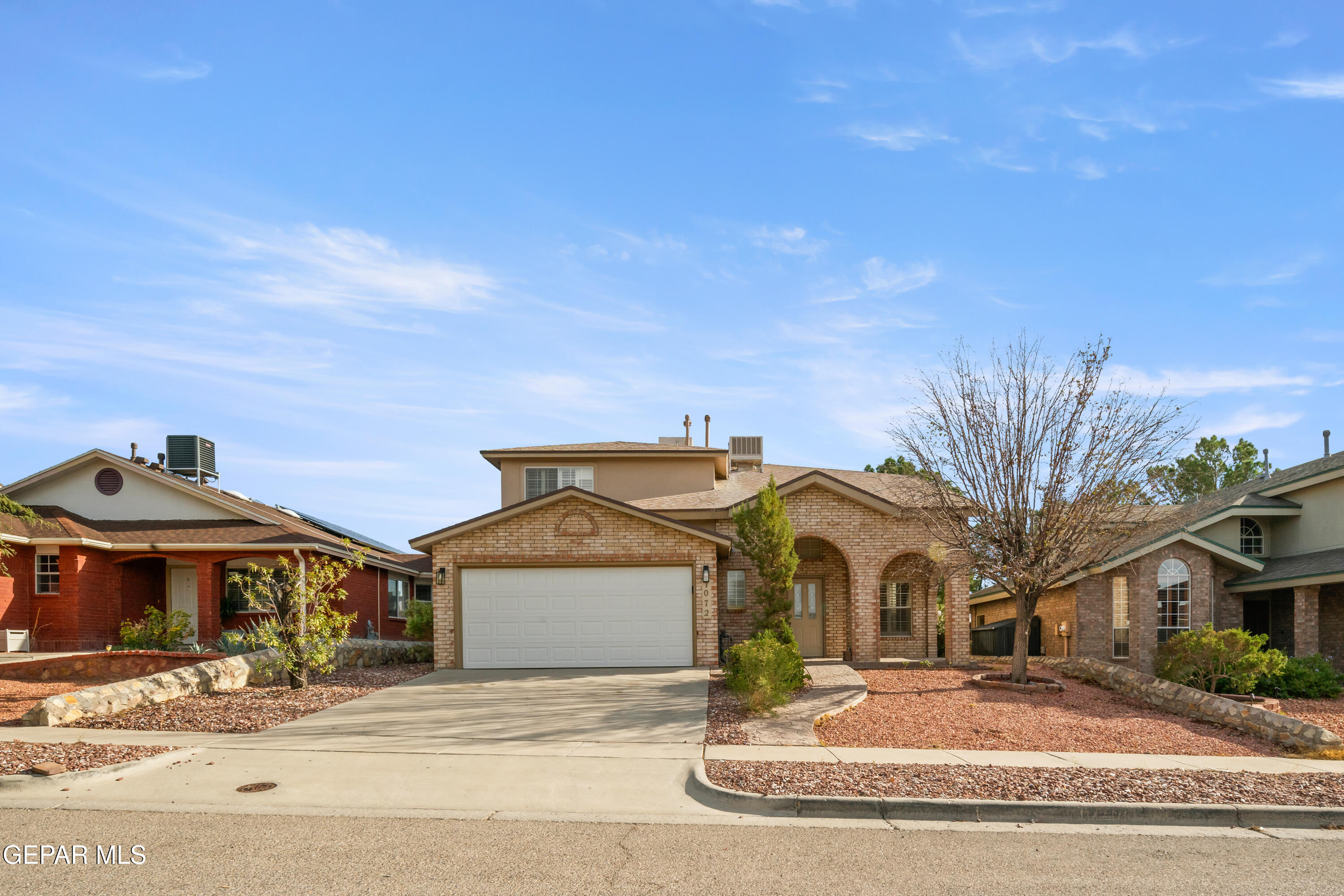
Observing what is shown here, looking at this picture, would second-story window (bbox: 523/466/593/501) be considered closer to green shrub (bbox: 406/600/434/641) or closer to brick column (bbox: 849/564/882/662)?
green shrub (bbox: 406/600/434/641)

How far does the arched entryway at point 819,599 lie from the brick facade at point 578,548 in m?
3.49

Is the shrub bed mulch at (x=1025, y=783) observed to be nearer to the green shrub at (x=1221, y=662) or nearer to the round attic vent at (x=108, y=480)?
the green shrub at (x=1221, y=662)

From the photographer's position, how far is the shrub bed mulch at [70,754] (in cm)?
902

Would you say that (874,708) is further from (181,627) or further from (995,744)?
(181,627)

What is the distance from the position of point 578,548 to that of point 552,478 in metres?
5.52

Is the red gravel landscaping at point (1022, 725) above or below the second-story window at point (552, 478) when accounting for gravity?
below

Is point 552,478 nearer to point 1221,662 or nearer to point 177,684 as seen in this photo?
point 177,684

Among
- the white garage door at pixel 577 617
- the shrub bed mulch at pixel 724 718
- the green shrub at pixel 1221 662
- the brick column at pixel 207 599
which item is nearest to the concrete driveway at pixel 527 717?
the shrub bed mulch at pixel 724 718

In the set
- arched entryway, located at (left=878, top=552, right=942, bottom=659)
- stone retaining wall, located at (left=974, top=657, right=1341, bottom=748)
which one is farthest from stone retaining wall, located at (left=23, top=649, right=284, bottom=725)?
stone retaining wall, located at (left=974, top=657, right=1341, bottom=748)

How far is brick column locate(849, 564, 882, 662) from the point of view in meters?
20.6

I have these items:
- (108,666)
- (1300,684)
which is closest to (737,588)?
(1300,684)

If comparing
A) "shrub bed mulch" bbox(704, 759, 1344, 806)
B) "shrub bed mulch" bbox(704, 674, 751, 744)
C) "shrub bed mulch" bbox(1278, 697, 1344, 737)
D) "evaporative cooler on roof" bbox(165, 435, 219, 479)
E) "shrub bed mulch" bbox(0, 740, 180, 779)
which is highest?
"evaporative cooler on roof" bbox(165, 435, 219, 479)

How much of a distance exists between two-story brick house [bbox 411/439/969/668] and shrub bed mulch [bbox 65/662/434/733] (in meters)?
2.51

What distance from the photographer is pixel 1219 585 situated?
2264 centimetres
